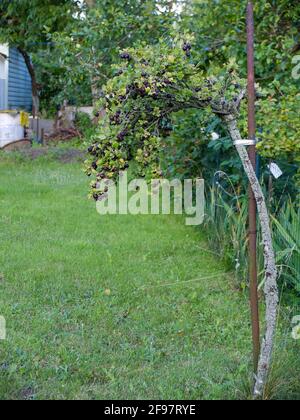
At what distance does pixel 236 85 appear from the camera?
3127 mm

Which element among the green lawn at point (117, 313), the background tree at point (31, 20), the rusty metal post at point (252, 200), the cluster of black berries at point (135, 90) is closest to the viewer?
the cluster of black berries at point (135, 90)

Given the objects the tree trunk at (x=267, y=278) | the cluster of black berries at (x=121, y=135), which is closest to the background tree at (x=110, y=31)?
the cluster of black berries at (x=121, y=135)

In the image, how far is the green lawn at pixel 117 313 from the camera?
134 inches

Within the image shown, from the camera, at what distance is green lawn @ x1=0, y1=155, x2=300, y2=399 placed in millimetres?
3414

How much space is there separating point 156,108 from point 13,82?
16777 mm

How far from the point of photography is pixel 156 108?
3.09 metres

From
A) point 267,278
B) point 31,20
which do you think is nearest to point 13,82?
point 31,20

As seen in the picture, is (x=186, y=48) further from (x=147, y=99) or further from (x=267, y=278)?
(x=267, y=278)

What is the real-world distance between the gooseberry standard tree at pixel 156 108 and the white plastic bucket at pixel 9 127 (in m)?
11.0

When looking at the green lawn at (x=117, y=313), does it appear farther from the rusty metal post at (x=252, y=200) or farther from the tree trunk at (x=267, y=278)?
the rusty metal post at (x=252, y=200)

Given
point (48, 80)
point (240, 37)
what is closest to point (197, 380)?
point (240, 37)

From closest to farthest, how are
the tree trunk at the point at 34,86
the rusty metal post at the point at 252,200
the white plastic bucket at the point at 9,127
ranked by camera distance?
1. the rusty metal post at the point at 252,200
2. the white plastic bucket at the point at 9,127
3. the tree trunk at the point at 34,86

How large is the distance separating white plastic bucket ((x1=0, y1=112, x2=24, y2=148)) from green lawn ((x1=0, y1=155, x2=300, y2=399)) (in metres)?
7.04

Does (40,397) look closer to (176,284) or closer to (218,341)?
(218,341)
